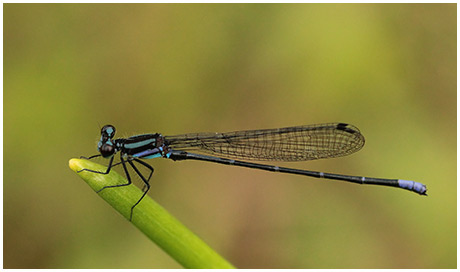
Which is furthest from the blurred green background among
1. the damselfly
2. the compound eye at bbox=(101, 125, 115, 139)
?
the compound eye at bbox=(101, 125, 115, 139)

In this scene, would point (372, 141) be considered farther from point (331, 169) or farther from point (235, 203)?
point (235, 203)

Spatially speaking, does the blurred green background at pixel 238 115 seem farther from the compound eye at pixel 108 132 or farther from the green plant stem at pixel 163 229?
the green plant stem at pixel 163 229

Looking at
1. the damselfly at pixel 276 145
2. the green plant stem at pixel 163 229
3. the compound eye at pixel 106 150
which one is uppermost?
the damselfly at pixel 276 145

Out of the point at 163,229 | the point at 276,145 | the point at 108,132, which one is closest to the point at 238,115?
the point at 276,145

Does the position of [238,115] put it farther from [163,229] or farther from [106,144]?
[163,229]

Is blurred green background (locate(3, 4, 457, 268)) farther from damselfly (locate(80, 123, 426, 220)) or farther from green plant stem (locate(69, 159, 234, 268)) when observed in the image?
green plant stem (locate(69, 159, 234, 268))

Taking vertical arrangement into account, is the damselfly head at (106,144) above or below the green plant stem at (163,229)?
above

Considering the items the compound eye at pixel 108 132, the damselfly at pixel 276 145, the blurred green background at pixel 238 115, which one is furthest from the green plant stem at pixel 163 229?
the blurred green background at pixel 238 115
